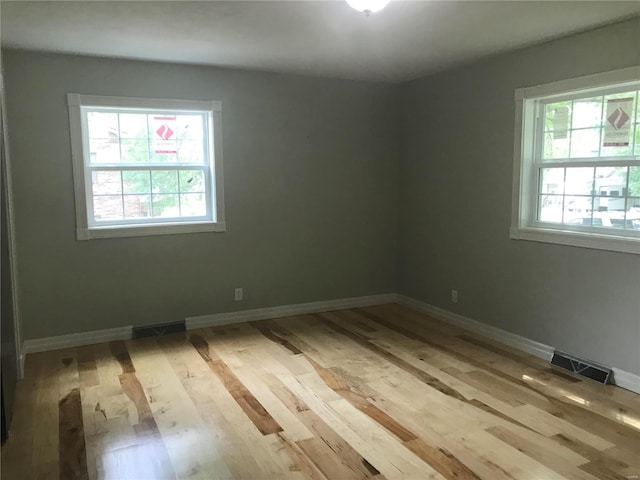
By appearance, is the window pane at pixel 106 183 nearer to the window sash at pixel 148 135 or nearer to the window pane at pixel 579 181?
the window sash at pixel 148 135

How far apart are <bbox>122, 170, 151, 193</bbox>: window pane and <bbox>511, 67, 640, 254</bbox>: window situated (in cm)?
313

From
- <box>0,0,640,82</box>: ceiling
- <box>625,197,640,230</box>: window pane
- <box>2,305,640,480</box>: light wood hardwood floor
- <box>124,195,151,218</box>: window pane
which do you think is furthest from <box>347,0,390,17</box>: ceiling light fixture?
<box>124,195,151,218</box>: window pane

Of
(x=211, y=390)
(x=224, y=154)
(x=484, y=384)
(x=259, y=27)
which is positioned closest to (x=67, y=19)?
(x=259, y=27)

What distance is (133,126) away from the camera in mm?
4422

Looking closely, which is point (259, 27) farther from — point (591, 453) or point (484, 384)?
point (591, 453)

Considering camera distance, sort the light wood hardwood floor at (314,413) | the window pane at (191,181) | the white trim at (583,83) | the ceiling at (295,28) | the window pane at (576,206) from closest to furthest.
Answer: the light wood hardwood floor at (314,413) < the ceiling at (295,28) < the white trim at (583,83) < the window pane at (576,206) < the window pane at (191,181)

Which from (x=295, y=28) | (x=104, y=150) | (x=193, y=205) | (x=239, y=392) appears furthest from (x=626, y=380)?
(x=104, y=150)

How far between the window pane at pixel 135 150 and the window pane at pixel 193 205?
0.49m

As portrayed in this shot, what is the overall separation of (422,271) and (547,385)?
202 centimetres

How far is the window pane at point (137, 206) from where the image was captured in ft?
14.7

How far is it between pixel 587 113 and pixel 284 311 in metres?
3.17

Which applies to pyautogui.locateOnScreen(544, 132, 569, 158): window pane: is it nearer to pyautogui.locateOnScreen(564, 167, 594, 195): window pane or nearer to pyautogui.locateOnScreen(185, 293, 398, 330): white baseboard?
pyautogui.locateOnScreen(564, 167, 594, 195): window pane

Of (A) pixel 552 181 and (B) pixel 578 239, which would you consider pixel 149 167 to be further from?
(B) pixel 578 239

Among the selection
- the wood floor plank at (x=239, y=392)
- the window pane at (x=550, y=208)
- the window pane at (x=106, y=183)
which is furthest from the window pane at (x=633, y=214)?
the window pane at (x=106, y=183)
